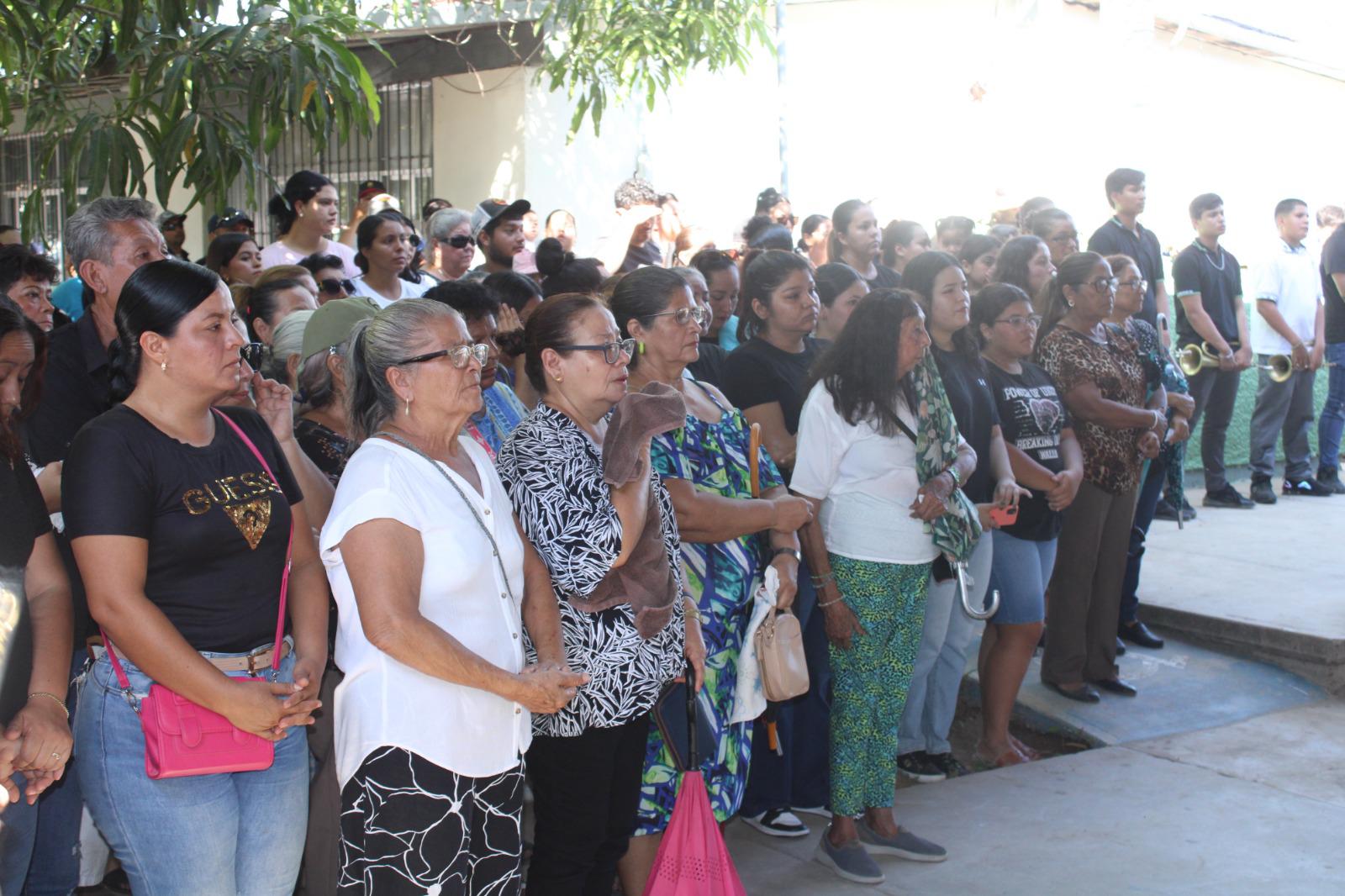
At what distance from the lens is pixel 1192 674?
664 cm

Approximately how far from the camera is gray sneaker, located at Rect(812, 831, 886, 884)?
14.2 feet

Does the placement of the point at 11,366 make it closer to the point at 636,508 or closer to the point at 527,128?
the point at 636,508

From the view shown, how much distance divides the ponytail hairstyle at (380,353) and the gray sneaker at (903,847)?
2.38 meters

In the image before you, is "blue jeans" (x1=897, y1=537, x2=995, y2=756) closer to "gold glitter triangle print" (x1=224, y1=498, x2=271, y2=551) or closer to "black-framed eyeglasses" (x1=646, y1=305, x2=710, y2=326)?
"black-framed eyeglasses" (x1=646, y1=305, x2=710, y2=326)

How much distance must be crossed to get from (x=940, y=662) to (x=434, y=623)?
3038 mm

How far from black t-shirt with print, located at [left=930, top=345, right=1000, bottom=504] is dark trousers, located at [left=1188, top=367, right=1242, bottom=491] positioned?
468cm

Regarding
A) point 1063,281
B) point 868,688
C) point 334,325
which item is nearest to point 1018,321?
point 1063,281

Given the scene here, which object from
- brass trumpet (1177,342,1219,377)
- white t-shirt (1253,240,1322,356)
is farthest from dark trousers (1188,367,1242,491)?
Answer: white t-shirt (1253,240,1322,356)

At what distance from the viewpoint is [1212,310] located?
31.1 ft

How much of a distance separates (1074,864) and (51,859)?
3.26 meters

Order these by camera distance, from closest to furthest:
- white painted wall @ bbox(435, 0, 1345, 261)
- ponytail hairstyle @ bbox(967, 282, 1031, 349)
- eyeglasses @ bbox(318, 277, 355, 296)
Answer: ponytail hairstyle @ bbox(967, 282, 1031, 349)
eyeglasses @ bbox(318, 277, 355, 296)
white painted wall @ bbox(435, 0, 1345, 261)

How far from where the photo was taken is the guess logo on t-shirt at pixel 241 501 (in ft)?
9.14

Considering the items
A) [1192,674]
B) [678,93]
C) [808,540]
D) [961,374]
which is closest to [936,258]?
[961,374]

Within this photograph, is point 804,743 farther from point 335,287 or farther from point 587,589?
point 335,287
